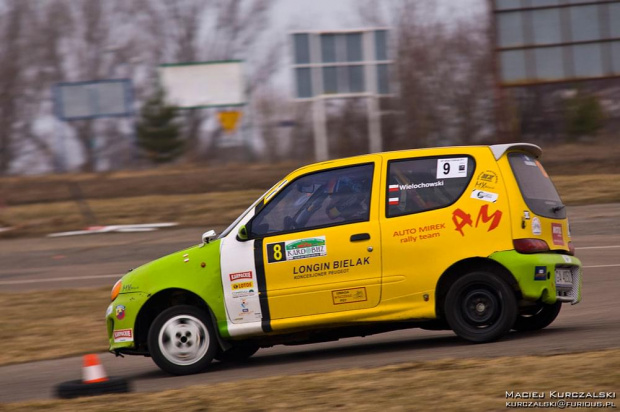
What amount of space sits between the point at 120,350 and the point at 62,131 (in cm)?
4698

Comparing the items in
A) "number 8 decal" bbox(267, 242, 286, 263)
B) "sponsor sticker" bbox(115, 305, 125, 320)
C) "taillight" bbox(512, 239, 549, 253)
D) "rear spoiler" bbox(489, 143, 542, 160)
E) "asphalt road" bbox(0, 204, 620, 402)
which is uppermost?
"rear spoiler" bbox(489, 143, 542, 160)

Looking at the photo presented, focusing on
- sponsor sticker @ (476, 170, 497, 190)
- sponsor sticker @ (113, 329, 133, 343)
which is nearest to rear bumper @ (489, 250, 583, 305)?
sponsor sticker @ (476, 170, 497, 190)

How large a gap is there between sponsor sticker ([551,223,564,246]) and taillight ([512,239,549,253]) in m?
0.26

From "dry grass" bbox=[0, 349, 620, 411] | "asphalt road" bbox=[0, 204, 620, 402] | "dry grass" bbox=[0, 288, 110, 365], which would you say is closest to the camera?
"dry grass" bbox=[0, 349, 620, 411]

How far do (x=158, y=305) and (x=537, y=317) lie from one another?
3479 mm

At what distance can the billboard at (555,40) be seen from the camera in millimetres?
27578

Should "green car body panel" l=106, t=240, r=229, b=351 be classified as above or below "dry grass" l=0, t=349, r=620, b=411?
above

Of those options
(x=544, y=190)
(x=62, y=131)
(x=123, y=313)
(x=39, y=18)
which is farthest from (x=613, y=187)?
(x=39, y=18)

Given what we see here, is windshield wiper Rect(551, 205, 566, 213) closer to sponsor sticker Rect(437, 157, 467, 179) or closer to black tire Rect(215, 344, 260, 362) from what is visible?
sponsor sticker Rect(437, 157, 467, 179)

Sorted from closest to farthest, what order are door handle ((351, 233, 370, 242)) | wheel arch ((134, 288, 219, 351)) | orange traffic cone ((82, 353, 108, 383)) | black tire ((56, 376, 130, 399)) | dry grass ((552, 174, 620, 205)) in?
black tire ((56, 376, 130, 399)) < orange traffic cone ((82, 353, 108, 383)) < door handle ((351, 233, 370, 242)) < wheel arch ((134, 288, 219, 351)) < dry grass ((552, 174, 620, 205))

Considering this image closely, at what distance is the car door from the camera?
27.4ft

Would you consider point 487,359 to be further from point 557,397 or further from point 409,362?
point 557,397

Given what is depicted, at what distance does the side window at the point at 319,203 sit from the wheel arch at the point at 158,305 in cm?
78

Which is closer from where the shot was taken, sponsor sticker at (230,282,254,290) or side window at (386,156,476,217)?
side window at (386,156,476,217)
